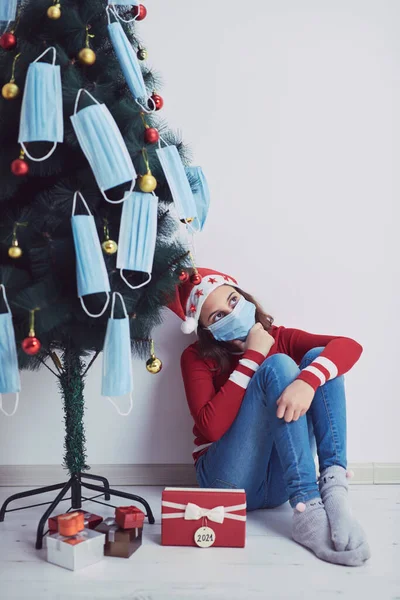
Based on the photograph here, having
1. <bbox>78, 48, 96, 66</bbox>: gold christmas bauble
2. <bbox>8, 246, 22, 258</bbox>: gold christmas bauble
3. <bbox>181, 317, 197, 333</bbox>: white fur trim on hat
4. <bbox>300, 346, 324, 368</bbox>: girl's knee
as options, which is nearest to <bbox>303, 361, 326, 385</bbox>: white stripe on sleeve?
<bbox>300, 346, 324, 368</bbox>: girl's knee

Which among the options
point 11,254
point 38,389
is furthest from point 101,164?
point 38,389

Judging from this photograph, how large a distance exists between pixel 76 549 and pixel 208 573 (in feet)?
1.06

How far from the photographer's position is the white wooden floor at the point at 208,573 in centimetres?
137

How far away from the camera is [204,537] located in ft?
5.20

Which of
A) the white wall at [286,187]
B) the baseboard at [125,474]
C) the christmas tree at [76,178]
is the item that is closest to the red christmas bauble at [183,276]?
the christmas tree at [76,178]

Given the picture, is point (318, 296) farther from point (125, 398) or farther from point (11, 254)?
point (11, 254)

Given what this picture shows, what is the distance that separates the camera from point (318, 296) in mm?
Result: 2166

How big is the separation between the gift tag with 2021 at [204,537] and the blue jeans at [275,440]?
0.69 feet

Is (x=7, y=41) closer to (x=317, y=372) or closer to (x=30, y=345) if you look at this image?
(x=30, y=345)

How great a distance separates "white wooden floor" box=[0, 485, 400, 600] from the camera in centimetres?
137

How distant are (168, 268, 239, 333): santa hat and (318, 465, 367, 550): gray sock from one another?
58 centimetres

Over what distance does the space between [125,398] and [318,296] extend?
0.78 meters

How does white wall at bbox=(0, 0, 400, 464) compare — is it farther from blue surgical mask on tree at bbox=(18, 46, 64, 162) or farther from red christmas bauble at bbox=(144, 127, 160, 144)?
blue surgical mask on tree at bbox=(18, 46, 64, 162)

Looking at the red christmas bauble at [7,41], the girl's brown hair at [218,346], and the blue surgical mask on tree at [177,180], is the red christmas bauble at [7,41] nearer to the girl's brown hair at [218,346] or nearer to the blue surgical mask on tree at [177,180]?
the blue surgical mask on tree at [177,180]
